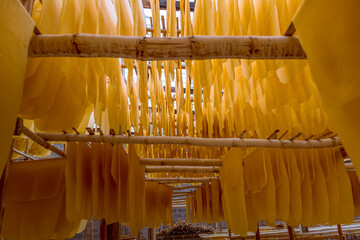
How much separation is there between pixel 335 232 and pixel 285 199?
4.06 metres

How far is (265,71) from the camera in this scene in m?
1.20

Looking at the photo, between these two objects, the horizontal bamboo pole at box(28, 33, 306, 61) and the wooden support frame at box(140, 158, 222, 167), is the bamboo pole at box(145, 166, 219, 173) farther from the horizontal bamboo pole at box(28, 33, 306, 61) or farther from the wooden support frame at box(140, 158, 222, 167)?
the horizontal bamboo pole at box(28, 33, 306, 61)

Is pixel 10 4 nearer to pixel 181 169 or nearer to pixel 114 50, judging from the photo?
pixel 114 50

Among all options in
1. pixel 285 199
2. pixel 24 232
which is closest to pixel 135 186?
pixel 24 232

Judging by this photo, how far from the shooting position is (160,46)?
95cm

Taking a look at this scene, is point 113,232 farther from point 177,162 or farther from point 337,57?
point 337,57

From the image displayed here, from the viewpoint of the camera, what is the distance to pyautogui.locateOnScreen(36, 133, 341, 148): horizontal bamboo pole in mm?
1710

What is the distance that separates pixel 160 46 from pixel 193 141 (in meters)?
0.99

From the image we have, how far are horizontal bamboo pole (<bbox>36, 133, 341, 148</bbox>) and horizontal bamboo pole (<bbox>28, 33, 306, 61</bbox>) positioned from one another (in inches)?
33.3

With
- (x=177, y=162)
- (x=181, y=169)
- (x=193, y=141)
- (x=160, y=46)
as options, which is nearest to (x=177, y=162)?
(x=177, y=162)

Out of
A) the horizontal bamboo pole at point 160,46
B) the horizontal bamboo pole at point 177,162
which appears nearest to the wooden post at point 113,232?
the horizontal bamboo pole at point 177,162

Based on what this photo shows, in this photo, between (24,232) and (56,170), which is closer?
(24,232)

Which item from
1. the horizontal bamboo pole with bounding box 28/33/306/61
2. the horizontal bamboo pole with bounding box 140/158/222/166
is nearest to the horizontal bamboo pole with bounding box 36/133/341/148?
the horizontal bamboo pole with bounding box 140/158/222/166

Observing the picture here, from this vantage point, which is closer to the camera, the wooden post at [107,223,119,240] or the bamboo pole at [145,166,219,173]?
the bamboo pole at [145,166,219,173]
